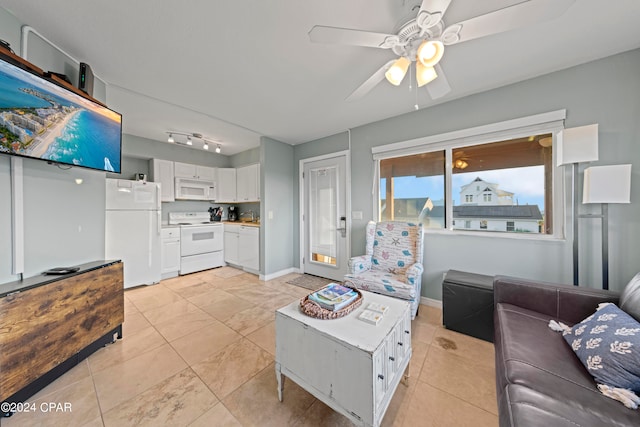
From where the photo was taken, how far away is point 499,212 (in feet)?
7.55

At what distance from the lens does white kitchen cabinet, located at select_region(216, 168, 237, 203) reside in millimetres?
4632

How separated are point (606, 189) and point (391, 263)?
1814mm

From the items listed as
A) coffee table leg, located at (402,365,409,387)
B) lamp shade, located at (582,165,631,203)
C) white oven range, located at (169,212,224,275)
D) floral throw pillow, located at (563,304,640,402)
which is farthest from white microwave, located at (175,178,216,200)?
lamp shade, located at (582,165,631,203)

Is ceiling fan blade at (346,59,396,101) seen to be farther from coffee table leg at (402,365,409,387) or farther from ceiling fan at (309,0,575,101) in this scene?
coffee table leg at (402,365,409,387)

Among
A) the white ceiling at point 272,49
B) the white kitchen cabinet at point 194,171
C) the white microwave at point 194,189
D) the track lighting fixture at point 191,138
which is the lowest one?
the white microwave at point 194,189

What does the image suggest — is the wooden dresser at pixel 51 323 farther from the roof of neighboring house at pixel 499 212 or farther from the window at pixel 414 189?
the roof of neighboring house at pixel 499 212

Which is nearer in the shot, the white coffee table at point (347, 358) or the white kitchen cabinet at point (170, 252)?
the white coffee table at point (347, 358)

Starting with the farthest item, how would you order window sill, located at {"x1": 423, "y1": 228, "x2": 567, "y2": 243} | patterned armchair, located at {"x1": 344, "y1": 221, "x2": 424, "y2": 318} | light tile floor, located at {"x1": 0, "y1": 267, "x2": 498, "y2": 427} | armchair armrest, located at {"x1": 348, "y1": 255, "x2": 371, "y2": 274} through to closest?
armchair armrest, located at {"x1": 348, "y1": 255, "x2": 371, "y2": 274}, patterned armchair, located at {"x1": 344, "y1": 221, "x2": 424, "y2": 318}, window sill, located at {"x1": 423, "y1": 228, "x2": 567, "y2": 243}, light tile floor, located at {"x1": 0, "y1": 267, "x2": 498, "y2": 427}

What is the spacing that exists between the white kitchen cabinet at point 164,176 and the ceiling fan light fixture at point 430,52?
422 centimetres

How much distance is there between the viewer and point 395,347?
124 cm

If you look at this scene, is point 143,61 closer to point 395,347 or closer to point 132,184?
point 132,184

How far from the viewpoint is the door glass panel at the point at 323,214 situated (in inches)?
142

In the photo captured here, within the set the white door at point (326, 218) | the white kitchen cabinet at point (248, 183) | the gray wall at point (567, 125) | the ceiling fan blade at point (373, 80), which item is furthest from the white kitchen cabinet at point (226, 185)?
the ceiling fan blade at point (373, 80)

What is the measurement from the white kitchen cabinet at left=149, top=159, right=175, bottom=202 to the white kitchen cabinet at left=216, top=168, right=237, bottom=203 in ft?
2.87
